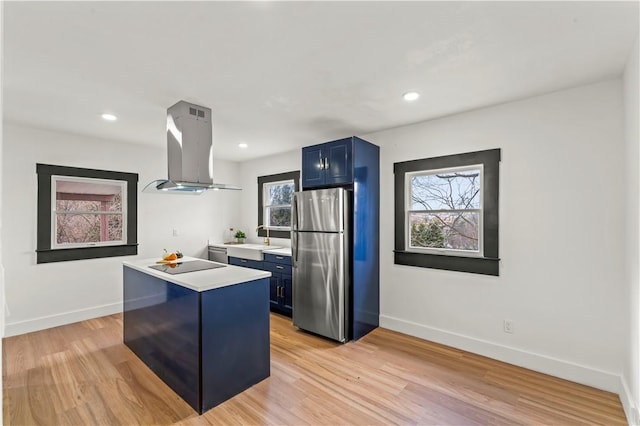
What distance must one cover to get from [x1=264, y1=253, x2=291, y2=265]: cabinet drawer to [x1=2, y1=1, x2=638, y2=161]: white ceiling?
6.37 feet

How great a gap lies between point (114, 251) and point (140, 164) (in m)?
1.29

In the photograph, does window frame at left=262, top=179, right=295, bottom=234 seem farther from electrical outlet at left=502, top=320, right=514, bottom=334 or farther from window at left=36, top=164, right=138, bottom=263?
electrical outlet at left=502, top=320, right=514, bottom=334

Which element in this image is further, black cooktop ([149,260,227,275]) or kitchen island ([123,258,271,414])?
black cooktop ([149,260,227,275])

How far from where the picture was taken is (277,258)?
4707mm

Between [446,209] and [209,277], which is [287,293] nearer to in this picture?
[209,277]

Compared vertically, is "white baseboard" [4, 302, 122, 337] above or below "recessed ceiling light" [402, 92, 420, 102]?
below

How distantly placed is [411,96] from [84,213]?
4.28 metres

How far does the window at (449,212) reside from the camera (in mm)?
3357

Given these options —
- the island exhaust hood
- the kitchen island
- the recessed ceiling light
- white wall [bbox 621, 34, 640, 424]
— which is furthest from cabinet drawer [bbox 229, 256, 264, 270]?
white wall [bbox 621, 34, 640, 424]

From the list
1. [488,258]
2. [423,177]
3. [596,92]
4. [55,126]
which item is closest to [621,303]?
[488,258]

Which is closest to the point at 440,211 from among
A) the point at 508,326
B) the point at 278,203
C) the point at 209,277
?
the point at 508,326

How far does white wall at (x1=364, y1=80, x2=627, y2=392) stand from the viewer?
9.05 ft

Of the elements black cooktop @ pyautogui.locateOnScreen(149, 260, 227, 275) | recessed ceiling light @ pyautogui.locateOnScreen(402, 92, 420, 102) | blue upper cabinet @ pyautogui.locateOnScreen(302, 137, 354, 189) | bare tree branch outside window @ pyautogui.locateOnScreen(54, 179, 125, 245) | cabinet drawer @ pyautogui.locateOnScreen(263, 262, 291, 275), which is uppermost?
recessed ceiling light @ pyautogui.locateOnScreen(402, 92, 420, 102)

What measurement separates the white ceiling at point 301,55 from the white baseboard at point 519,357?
2.34m
